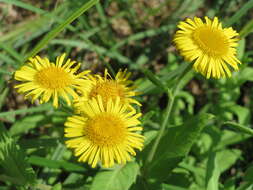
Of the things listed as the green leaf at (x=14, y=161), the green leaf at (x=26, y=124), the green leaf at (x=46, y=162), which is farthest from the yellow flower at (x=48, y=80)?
the green leaf at (x=26, y=124)

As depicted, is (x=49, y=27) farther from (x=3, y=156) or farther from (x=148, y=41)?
(x=3, y=156)

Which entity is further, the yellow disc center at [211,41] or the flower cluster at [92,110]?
the yellow disc center at [211,41]

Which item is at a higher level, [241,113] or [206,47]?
[206,47]

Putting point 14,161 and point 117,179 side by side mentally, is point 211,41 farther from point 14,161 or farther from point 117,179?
point 14,161

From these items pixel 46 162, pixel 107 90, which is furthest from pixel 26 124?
pixel 107 90

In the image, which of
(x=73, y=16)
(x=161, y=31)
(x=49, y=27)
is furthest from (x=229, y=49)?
(x=49, y=27)

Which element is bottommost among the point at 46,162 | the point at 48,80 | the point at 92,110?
the point at 46,162

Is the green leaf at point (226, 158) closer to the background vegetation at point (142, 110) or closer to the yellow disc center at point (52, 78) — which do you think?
the background vegetation at point (142, 110)
